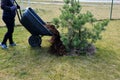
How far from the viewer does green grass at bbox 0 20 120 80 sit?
666 centimetres

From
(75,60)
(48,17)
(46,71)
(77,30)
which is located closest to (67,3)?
(77,30)

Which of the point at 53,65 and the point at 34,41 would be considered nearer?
the point at 53,65

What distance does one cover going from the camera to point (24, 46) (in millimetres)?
8477

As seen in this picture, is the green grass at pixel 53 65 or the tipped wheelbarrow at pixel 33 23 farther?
the tipped wheelbarrow at pixel 33 23

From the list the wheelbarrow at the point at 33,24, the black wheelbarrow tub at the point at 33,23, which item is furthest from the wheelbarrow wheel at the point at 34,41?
the black wheelbarrow tub at the point at 33,23

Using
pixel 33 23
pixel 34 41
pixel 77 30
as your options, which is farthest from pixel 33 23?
pixel 77 30

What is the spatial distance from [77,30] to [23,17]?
137cm

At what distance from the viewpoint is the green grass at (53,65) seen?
21.9 ft

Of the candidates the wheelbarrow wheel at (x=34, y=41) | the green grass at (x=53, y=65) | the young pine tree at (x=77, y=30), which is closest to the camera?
the green grass at (x=53, y=65)

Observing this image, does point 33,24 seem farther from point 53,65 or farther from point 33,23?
point 53,65

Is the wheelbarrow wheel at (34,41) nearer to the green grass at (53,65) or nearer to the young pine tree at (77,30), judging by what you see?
the green grass at (53,65)

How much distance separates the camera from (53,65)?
7.11 meters

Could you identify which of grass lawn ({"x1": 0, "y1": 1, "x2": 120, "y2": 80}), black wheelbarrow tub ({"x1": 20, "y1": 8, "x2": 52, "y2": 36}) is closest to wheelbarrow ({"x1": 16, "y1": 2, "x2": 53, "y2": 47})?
black wheelbarrow tub ({"x1": 20, "y1": 8, "x2": 52, "y2": 36})

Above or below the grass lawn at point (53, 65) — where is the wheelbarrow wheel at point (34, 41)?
above
